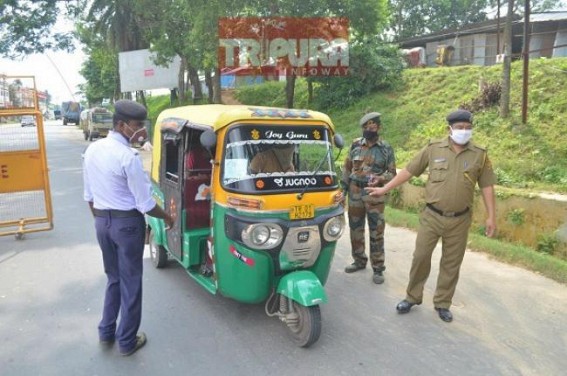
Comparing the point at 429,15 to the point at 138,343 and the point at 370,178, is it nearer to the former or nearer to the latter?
the point at 370,178

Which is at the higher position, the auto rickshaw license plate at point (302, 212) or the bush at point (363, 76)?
the bush at point (363, 76)

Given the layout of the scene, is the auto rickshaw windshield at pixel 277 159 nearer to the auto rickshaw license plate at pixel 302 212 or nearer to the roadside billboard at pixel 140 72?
the auto rickshaw license plate at pixel 302 212

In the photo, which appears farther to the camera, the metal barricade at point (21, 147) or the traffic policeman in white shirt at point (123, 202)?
the metal barricade at point (21, 147)

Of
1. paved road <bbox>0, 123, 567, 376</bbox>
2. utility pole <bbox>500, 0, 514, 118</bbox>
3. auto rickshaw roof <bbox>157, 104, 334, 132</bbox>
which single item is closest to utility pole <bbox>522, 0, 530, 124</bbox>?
utility pole <bbox>500, 0, 514, 118</bbox>

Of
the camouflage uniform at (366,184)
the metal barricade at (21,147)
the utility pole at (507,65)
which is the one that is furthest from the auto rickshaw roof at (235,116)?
the utility pole at (507,65)

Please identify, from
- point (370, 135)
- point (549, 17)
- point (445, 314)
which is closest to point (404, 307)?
point (445, 314)

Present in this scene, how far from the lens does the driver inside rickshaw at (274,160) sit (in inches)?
157

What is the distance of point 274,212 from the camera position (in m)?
3.79

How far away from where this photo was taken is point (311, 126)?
4.26m

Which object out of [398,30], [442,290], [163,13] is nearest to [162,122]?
[442,290]

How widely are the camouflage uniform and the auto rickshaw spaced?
0.72 m

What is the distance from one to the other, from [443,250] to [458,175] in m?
Result: 0.72

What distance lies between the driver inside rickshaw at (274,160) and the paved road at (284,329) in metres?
1.37

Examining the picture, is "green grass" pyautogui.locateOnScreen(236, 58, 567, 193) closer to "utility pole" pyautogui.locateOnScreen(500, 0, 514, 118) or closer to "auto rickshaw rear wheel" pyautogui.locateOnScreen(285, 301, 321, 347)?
"utility pole" pyautogui.locateOnScreen(500, 0, 514, 118)
